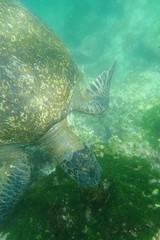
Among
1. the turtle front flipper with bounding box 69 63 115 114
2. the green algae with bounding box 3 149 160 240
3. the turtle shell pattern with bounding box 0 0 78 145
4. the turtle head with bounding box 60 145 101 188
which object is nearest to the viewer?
the green algae with bounding box 3 149 160 240

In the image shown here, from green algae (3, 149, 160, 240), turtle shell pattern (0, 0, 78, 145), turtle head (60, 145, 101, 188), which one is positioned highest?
turtle shell pattern (0, 0, 78, 145)

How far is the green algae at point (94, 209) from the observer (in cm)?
325

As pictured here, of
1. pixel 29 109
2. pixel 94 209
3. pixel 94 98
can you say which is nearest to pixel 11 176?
pixel 29 109

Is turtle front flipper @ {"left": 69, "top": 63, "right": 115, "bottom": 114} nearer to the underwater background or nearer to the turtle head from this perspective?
the underwater background

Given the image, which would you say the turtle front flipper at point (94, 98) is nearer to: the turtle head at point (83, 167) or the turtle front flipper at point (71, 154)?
the turtle front flipper at point (71, 154)

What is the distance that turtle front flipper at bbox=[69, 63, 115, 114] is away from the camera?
542 centimetres

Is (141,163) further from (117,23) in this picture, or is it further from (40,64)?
(117,23)

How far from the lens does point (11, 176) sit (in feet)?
14.3

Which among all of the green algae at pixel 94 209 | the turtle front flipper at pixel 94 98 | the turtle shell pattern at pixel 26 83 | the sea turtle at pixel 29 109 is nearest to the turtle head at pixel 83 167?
the sea turtle at pixel 29 109

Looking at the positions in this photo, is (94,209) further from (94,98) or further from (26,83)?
(94,98)

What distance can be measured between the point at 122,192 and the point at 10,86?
103 inches

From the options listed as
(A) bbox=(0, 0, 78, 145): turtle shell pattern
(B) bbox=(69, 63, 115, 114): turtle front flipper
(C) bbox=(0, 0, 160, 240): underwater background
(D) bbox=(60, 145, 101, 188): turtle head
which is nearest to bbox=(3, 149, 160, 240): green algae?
(C) bbox=(0, 0, 160, 240): underwater background

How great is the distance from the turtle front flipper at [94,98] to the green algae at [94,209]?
1.87 meters

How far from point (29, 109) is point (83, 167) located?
144 cm
